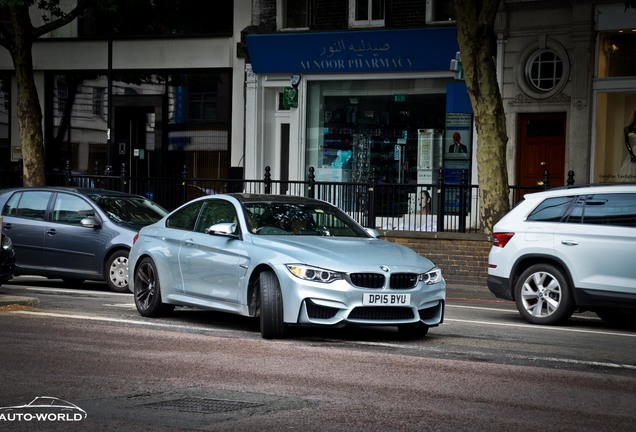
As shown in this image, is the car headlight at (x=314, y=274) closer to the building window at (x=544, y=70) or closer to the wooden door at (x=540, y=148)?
the wooden door at (x=540, y=148)

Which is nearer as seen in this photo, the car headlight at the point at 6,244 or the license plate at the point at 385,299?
the license plate at the point at 385,299

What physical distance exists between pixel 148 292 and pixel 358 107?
583 inches

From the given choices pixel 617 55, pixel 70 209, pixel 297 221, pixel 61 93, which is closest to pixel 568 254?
pixel 297 221

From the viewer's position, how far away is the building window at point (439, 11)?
84.4 ft

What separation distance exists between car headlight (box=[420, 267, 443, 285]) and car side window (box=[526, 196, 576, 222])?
2752mm

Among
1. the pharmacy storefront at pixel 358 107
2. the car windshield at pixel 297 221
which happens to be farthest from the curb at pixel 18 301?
the pharmacy storefront at pixel 358 107

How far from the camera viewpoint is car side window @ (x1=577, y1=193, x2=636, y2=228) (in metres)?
13.0

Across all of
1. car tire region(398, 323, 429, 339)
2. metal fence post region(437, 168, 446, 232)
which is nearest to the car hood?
car tire region(398, 323, 429, 339)

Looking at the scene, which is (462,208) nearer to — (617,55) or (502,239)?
(617,55)

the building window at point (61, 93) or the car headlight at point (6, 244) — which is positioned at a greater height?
the building window at point (61, 93)

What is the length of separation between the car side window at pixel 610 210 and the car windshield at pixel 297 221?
278cm

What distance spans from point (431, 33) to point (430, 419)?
19.2m

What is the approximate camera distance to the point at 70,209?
17750 mm

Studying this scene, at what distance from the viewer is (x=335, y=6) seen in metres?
27.1
